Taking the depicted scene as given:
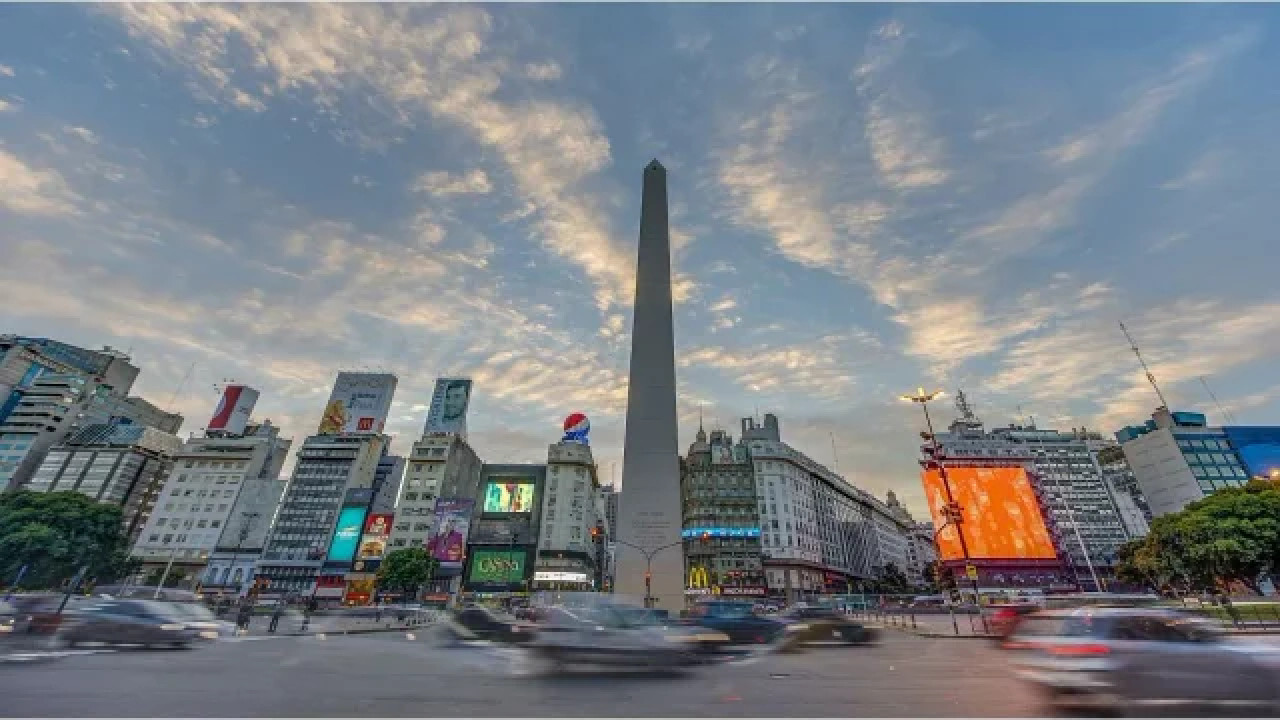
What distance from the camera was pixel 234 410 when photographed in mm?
89750

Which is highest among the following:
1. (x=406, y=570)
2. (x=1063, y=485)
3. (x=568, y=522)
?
(x=1063, y=485)

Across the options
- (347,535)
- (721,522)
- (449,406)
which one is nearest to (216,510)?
(347,535)

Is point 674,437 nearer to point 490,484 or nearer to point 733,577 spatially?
point 733,577

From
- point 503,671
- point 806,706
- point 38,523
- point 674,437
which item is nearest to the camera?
point 806,706

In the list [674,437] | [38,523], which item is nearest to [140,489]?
[38,523]

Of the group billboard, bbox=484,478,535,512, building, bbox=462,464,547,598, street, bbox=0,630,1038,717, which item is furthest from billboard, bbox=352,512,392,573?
street, bbox=0,630,1038,717

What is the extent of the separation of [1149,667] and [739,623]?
11.5 m

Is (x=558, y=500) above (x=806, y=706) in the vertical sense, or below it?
above

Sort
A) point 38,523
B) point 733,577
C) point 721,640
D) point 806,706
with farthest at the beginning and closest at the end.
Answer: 1. point 733,577
2. point 38,523
3. point 721,640
4. point 806,706

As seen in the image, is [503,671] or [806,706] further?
[503,671]

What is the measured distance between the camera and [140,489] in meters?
86.4

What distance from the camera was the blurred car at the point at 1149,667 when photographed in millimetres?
5977

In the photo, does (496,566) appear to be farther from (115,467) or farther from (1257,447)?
(1257,447)

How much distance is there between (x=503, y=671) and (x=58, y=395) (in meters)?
118
